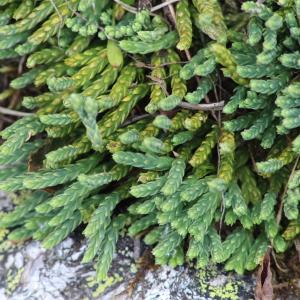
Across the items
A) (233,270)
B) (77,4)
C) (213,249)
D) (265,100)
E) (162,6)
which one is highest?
(77,4)

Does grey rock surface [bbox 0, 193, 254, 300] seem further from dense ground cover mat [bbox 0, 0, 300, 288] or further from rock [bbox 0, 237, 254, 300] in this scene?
dense ground cover mat [bbox 0, 0, 300, 288]

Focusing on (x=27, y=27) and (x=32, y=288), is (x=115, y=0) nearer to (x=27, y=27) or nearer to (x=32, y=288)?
(x=27, y=27)

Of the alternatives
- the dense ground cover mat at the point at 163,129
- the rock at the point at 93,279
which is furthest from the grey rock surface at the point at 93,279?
the dense ground cover mat at the point at 163,129

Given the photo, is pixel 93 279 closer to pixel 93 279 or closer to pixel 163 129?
pixel 93 279

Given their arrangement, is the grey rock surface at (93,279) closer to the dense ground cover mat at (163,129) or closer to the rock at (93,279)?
the rock at (93,279)

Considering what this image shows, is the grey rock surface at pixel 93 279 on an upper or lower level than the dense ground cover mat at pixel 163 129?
lower

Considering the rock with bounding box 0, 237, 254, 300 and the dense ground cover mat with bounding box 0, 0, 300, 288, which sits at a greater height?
the dense ground cover mat with bounding box 0, 0, 300, 288

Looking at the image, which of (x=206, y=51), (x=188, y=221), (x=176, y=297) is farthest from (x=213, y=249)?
(x=206, y=51)

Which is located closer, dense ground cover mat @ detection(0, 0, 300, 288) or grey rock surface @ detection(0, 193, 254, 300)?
dense ground cover mat @ detection(0, 0, 300, 288)

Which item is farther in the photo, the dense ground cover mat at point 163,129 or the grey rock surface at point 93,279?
the grey rock surface at point 93,279

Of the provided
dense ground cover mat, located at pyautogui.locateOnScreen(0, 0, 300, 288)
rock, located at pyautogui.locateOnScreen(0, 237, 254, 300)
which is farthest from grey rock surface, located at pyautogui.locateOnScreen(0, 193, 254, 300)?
dense ground cover mat, located at pyautogui.locateOnScreen(0, 0, 300, 288)

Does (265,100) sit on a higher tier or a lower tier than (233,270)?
higher
